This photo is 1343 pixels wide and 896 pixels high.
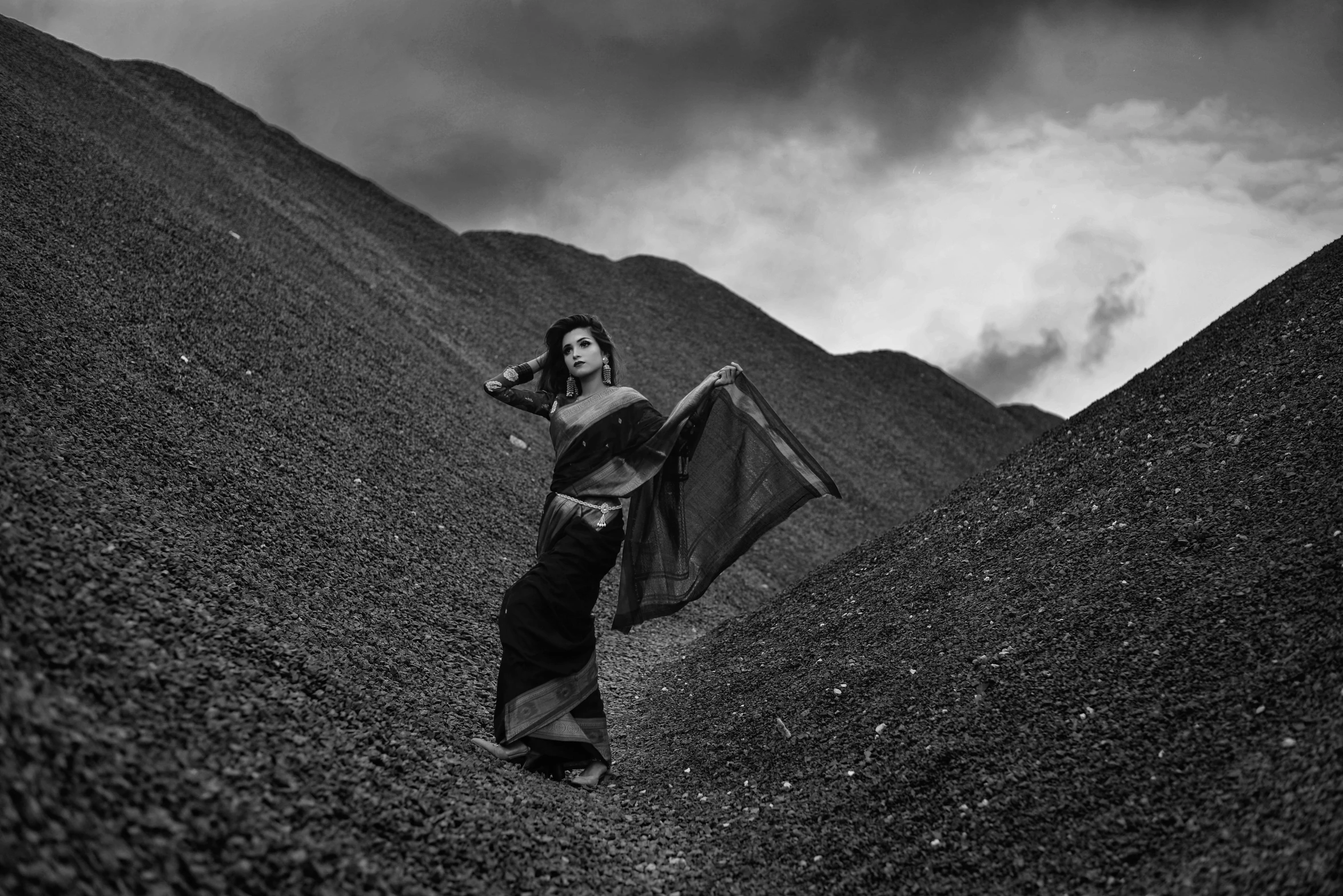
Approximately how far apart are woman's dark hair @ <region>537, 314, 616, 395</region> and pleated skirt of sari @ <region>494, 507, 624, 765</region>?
91cm

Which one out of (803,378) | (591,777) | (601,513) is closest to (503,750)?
(591,777)

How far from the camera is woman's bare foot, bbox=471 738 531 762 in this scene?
446 centimetres

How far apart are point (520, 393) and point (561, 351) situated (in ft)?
1.07

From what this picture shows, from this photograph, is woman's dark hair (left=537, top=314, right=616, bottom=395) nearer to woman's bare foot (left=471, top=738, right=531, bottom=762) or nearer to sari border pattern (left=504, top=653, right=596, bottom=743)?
sari border pattern (left=504, top=653, right=596, bottom=743)

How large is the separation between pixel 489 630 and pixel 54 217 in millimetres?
6794

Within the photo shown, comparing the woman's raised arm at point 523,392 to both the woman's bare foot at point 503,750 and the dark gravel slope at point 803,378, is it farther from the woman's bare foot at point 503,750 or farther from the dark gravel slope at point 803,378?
the dark gravel slope at point 803,378

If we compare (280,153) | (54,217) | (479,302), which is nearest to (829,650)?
(54,217)

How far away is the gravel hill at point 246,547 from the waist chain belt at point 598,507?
1.23 m

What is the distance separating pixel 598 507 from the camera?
471 centimetres

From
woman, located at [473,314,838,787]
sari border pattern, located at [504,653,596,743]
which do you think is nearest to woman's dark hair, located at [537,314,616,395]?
woman, located at [473,314,838,787]

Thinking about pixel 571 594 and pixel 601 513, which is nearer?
pixel 571 594

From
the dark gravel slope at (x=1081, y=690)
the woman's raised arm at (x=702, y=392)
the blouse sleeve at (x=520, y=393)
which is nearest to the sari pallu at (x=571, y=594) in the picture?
the woman's raised arm at (x=702, y=392)

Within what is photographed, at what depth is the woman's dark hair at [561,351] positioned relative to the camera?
511 cm

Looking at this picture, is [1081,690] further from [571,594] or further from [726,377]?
[571,594]
